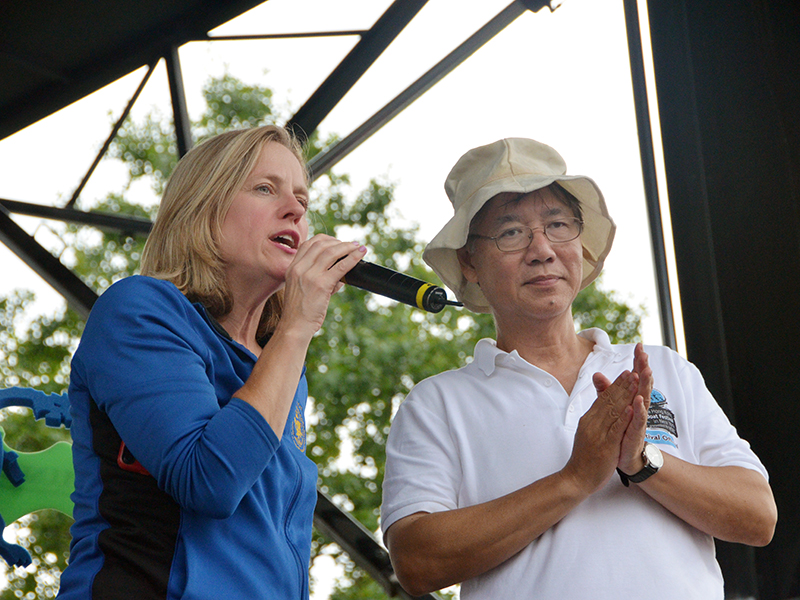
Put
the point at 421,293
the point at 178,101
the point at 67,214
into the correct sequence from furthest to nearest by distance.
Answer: the point at 67,214, the point at 178,101, the point at 421,293

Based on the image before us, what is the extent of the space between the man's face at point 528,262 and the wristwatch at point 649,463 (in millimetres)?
391

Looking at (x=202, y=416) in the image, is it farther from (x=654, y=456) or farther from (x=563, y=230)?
(x=563, y=230)

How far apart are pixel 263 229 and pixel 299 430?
39cm

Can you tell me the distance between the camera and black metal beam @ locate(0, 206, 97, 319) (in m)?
2.99

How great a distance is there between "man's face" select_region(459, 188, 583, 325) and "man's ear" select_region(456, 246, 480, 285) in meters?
0.05

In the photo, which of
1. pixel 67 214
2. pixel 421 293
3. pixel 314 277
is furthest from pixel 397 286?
pixel 67 214

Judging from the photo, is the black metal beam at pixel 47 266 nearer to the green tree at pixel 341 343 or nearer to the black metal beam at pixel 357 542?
the black metal beam at pixel 357 542

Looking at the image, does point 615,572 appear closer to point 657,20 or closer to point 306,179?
point 306,179

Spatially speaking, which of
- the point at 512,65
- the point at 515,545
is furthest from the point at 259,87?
the point at 515,545

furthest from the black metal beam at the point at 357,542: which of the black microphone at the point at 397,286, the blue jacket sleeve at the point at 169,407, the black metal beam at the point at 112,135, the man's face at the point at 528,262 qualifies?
the black metal beam at the point at 112,135

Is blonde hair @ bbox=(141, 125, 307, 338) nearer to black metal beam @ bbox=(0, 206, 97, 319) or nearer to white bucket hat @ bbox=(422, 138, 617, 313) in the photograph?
white bucket hat @ bbox=(422, 138, 617, 313)

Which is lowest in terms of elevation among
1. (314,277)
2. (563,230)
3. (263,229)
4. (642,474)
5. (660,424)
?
(642,474)

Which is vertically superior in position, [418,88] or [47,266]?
[418,88]

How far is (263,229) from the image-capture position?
4.93ft
